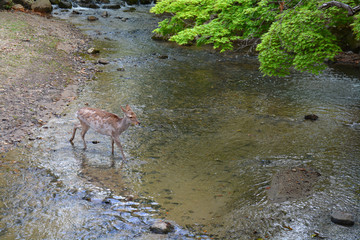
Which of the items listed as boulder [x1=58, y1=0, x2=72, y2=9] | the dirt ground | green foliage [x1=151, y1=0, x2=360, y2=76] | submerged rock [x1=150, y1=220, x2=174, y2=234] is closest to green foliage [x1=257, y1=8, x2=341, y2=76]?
green foliage [x1=151, y1=0, x2=360, y2=76]

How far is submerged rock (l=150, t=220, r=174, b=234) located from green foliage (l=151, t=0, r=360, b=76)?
7.41 meters

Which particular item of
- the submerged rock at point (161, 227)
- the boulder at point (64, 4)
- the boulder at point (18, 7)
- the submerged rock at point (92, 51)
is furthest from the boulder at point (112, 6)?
the submerged rock at point (161, 227)

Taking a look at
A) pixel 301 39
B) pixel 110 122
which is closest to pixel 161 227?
pixel 110 122

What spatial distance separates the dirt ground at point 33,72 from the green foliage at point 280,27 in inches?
210

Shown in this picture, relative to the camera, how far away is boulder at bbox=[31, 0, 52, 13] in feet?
94.2

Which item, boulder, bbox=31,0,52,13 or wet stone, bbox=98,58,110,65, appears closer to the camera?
wet stone, bbox=98,58,110,65

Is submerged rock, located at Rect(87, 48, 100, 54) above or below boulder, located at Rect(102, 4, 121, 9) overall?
below

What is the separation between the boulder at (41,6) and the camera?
28.7 metres

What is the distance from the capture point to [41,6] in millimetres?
28859

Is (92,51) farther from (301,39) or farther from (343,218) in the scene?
(343,218)

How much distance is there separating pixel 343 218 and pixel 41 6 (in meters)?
29.2

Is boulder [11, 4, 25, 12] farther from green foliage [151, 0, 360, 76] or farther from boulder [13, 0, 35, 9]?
green foliage [151, 0, 360, 76]

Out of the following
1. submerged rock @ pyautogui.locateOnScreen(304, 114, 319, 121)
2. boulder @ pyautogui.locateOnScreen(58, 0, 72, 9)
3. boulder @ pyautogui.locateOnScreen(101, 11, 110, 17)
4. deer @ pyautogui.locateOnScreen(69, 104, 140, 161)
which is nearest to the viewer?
deer @ pyautogui.locateOnScreen(69, 104, 140, 161)

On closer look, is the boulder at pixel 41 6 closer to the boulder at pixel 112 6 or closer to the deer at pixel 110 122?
the boulder at pixel 112 6
